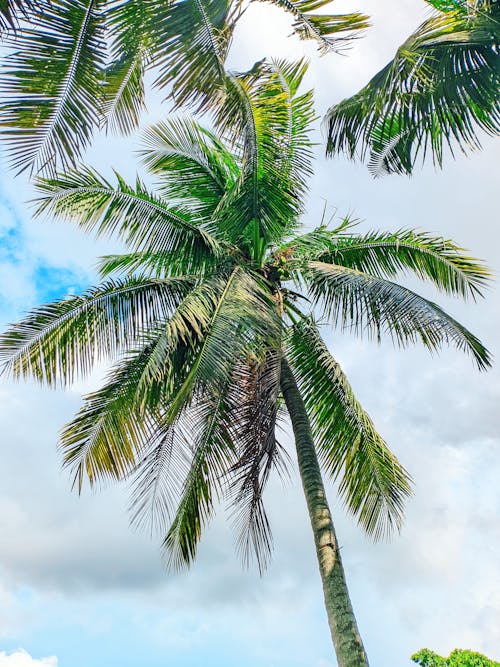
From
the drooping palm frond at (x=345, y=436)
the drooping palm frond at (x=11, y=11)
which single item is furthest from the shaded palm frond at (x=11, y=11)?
the drooping palm frond at (x=345, y=436)

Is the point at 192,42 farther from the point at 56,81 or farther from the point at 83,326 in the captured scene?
the point at 83,326

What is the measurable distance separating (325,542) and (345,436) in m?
2.11

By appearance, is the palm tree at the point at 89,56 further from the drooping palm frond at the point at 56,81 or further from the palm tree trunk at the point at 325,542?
the palm tree trunk at the point at 325,542

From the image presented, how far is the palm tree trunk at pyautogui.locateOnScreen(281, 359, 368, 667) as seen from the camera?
7.91 metres

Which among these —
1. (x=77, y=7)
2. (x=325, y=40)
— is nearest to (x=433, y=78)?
(x=325, y=40)

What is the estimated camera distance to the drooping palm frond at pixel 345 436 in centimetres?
→ 1017

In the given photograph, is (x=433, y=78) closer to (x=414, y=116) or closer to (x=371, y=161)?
(x=414, y=116)

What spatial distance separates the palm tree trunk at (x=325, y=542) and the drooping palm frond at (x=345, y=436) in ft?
1.75

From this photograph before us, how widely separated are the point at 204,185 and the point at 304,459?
4.85 metres

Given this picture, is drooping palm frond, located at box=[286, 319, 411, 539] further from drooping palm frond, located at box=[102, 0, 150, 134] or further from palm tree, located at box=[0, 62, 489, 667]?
drooping palm frond, located at box=[102, 0, 150, 134]

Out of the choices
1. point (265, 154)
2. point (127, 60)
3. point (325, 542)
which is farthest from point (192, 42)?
point (325, 542)

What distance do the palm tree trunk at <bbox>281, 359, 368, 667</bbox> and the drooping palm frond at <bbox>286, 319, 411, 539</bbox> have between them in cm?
53

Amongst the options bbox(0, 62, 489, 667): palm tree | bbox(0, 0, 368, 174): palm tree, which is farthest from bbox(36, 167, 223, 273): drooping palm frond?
bbox(0, 0, 368, 174): palm tree

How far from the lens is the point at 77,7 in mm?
5855
